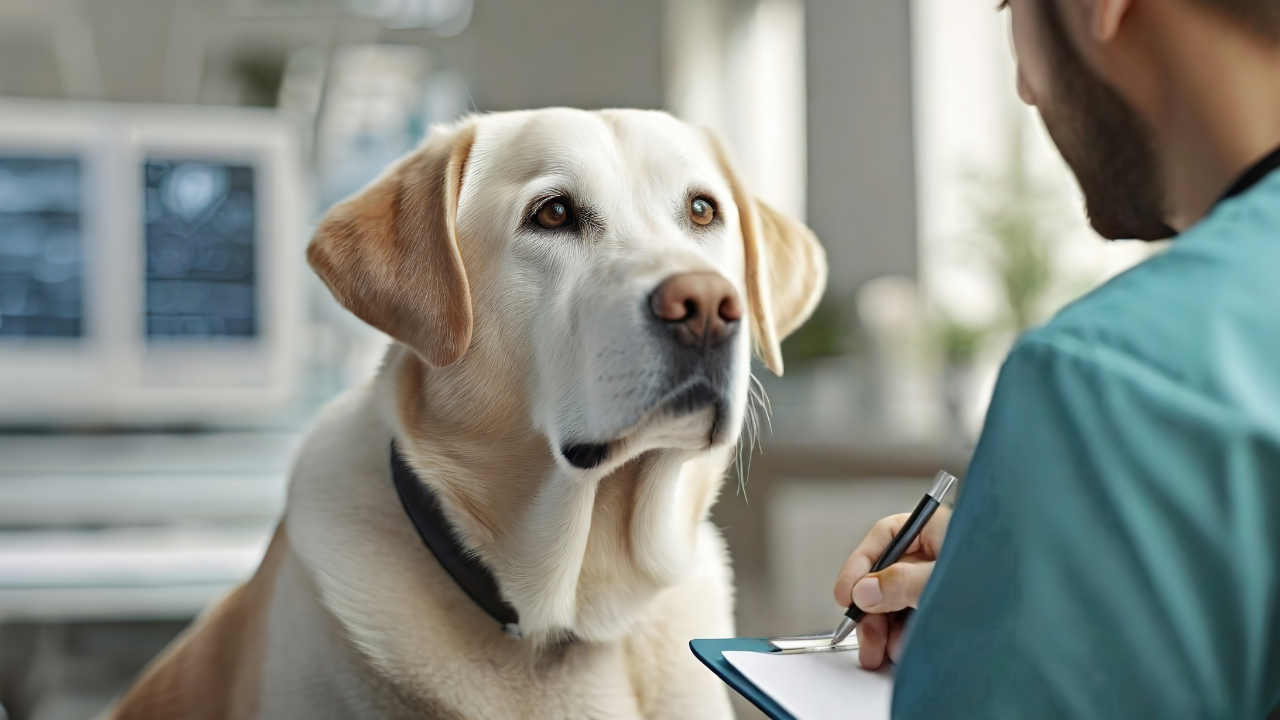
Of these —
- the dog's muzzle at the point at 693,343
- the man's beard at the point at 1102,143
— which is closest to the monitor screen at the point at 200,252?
the dog's muzzle at the point at 693,343

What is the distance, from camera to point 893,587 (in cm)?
62

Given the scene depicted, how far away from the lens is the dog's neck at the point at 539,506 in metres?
0.77

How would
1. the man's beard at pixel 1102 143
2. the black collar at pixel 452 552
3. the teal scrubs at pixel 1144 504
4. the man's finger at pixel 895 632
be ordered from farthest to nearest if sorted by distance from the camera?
the black collar at pixel 452 552 < the man's finger at pixel 895 632 < the man's beard at pixel 1102 143 < the teal scrubs at pixel 1144 504

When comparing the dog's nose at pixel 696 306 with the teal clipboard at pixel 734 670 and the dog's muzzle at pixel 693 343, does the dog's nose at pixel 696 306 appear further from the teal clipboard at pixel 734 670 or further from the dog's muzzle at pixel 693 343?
the teal clipboard at pixel 734 670

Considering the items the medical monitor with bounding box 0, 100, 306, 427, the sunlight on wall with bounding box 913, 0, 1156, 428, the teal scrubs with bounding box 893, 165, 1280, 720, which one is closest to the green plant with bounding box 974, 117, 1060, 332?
the sunlight on wall with bounding box 913, 0, 1156, 428

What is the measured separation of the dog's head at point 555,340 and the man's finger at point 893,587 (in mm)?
174

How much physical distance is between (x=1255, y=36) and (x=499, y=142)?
0.57 m

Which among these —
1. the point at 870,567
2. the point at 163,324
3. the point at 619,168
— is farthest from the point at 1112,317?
the point at 163,324

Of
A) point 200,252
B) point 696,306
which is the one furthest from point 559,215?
point 200,252

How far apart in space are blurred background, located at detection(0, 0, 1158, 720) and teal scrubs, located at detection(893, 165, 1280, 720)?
5.69 ft

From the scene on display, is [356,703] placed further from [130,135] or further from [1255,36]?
[130,135]

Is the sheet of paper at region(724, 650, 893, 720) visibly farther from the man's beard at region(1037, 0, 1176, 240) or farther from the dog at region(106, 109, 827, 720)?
the man's beard at region(1037, 0, 1176, 240)

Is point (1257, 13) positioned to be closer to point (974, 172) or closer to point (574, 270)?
point (574, 270)

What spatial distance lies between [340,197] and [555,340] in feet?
8.21
